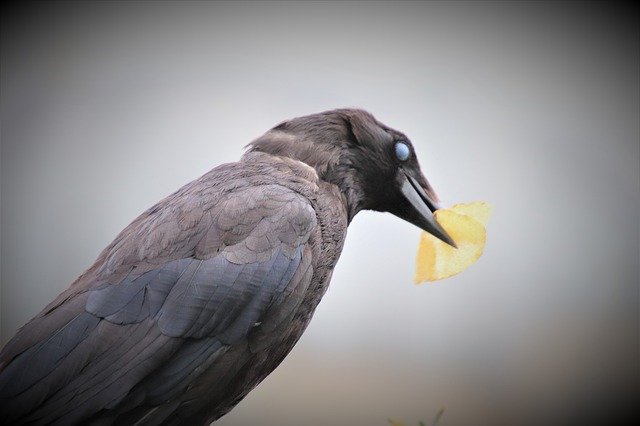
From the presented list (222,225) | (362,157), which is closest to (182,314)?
(222,225)

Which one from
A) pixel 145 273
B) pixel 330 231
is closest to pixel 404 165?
pixel 330 231

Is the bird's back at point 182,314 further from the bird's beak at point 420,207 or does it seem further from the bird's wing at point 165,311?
the bird's beak at point 420,207

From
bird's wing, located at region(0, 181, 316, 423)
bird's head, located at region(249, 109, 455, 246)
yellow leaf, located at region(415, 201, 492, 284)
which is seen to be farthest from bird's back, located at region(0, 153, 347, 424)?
yellow leaf, located at region(415, 201, 492, 284)

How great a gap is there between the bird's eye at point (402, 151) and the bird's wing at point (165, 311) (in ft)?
2.69

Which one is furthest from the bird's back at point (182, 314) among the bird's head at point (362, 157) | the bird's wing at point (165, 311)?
the bird's head at point (362, 157)

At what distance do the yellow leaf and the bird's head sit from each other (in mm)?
51

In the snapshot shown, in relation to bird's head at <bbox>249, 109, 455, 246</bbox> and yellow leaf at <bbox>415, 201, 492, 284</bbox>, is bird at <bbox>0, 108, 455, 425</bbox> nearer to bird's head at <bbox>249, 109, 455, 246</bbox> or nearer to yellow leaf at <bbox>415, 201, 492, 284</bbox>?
bird's head at <bbox>249, 109, 455, 246</bbox>

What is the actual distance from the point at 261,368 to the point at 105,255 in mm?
829

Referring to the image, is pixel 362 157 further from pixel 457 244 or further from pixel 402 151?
pixel 457 244

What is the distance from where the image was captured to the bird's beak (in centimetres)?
425

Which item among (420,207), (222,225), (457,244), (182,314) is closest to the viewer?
(182,314)

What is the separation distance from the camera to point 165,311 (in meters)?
3.34

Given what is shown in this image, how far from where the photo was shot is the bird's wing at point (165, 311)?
319 cm

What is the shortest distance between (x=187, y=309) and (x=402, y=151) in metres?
1.51
